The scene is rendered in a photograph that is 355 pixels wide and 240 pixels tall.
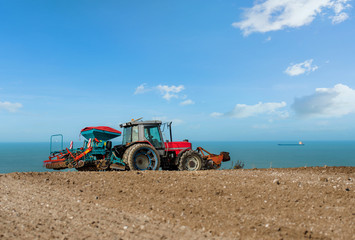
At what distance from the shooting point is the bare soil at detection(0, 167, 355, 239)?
566cm

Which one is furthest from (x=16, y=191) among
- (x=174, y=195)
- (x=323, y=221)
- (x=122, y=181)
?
(x=323, y=221)

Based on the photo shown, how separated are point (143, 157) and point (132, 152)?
693 millimetres

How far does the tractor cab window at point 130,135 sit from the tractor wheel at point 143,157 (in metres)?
0.96

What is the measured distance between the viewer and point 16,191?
868cm

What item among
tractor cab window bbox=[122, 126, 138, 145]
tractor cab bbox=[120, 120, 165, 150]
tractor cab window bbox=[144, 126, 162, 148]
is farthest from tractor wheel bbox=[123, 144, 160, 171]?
tractor cab window bbox=[122, 126, 138, 145]

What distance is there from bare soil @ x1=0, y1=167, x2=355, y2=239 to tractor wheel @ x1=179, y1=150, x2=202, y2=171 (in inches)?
127

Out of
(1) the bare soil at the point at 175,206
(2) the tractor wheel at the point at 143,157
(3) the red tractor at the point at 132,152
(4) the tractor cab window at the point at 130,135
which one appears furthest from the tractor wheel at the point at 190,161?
(1) the bare soil at the point at 175,206

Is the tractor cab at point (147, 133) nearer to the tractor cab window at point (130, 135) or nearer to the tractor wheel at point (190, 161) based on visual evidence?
the tractor cab window at point (130, 135)

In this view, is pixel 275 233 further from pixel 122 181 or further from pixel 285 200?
pixel 122 181

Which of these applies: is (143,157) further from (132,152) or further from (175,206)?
(175,206)

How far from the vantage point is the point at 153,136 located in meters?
13.8

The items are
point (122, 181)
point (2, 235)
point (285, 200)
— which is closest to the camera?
point (2, 235)

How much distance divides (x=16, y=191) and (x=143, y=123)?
241 inches

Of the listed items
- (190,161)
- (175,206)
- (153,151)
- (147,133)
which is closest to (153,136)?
(147,133)
